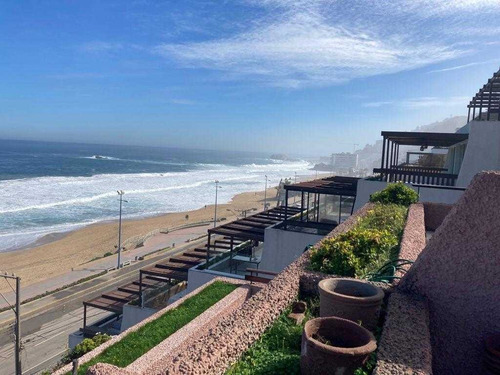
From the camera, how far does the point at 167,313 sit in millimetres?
9477

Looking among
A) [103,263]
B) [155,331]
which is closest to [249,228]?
[155,331]

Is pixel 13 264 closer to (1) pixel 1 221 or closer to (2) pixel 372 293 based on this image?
(1) pixel 1 221

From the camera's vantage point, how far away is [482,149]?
1459 centimetres

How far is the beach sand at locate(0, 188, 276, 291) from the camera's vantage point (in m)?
29.2

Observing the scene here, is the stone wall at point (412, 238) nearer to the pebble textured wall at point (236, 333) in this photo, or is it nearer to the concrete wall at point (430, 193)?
the pebble textured wall at point (236, 333)

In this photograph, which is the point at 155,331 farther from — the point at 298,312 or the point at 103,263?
the point at 103,263

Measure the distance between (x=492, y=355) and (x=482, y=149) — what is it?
12.9 metres

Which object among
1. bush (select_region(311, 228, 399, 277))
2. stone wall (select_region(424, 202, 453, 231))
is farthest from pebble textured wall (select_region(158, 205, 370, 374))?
stone wall (select_region(424, 202, 453, 231))

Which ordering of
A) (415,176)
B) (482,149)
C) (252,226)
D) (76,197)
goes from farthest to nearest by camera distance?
(76,197), (252,226), (415,176), (482,149)

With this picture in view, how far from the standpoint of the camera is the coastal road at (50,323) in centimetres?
1709

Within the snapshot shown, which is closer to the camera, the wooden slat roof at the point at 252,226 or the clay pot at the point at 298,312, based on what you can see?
the clay pot at the point at 298,312

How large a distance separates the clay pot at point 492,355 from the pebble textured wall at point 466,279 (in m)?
0.08

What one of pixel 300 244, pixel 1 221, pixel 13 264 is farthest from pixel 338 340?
pixel 1 221

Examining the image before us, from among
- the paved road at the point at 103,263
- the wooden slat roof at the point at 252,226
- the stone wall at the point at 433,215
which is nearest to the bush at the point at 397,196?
the stone wall at the point at 433,215
